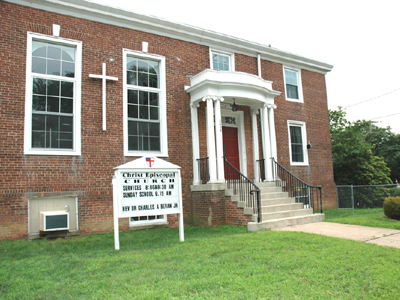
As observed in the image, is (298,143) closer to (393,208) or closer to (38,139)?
(393,208)

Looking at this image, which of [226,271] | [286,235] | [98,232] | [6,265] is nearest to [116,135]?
[98,232]

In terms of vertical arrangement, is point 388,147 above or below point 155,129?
above

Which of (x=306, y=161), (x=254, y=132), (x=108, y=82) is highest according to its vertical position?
(x=108, y=82)

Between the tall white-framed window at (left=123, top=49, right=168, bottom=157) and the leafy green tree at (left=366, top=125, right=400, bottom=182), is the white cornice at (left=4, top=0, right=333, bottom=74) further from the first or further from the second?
the leafy green tree at (left=366, top=125, right=400, bottom=182)

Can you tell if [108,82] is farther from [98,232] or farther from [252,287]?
[252,287]

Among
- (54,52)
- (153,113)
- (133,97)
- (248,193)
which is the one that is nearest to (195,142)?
(153,113)

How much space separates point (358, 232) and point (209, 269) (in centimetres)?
483

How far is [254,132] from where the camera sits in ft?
42.0

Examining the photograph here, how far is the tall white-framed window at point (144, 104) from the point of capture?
10445 millimetres

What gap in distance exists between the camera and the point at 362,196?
612 inches

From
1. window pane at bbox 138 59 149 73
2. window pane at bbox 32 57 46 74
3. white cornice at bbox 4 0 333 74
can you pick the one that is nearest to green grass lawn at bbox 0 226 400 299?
window pane at bbox 32 57 46 74

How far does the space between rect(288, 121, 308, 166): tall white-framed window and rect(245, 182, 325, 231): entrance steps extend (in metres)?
3.43

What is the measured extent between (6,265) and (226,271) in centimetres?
383

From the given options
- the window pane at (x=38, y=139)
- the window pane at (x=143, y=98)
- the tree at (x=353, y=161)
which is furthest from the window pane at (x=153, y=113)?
the tree at (x=353, y=161)
